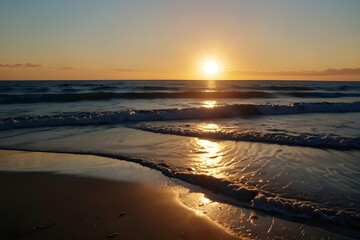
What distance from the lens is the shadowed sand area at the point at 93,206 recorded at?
425 cm

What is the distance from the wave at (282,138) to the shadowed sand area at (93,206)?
469 cm

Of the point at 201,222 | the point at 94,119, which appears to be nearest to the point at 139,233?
the point at 201,222

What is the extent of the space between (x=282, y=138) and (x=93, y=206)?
7.33 meters

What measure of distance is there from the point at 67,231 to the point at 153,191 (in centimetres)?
192

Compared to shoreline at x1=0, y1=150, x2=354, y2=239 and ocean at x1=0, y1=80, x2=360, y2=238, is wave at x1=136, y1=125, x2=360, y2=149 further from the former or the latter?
shoreline at x1=0, y1=150, x2=354, y2=239

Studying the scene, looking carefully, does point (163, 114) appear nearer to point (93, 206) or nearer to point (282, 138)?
point (282, 138)

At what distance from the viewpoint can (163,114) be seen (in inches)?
696

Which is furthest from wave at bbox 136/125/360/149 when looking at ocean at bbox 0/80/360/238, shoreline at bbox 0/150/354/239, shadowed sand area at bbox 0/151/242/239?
shadowed sand area at bbox 0/151/242/239

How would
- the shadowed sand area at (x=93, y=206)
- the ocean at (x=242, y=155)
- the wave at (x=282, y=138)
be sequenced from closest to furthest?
the shadowed sand area at (x=93, y=206) → the ocean at (x=242, y=155) → the wave at (x=282, y=138)

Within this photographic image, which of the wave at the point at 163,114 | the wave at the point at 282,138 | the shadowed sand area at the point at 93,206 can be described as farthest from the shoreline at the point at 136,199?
the wave at the point at 163,114

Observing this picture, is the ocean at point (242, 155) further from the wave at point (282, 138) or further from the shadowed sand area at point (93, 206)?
the shadowed sand area at point (93, 206)

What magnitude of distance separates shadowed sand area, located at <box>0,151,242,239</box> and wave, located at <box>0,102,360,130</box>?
7581 millimetres

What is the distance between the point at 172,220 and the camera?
4652 millimetres

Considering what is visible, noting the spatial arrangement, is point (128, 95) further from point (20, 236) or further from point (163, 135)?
point (20, 236)
